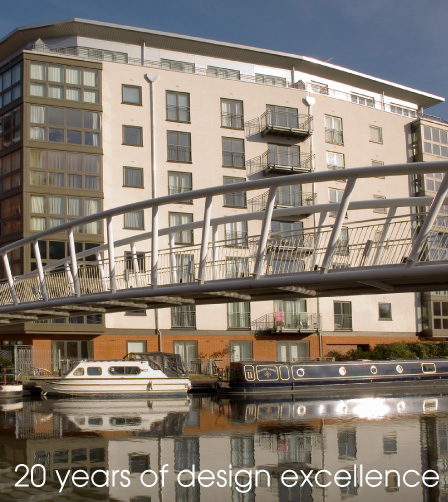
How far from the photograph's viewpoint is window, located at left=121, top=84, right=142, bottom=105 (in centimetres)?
4591

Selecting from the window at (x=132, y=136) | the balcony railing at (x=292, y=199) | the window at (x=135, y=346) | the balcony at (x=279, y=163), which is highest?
the window at (x=132, y=136)

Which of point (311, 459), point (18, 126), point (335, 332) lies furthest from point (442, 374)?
point (18, 126)

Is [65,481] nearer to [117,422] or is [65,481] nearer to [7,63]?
[117,422]

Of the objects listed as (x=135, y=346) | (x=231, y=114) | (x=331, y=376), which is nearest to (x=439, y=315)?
(x=331, y=376)

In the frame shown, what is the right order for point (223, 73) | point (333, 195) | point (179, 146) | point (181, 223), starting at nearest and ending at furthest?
point (181, 223)
point (179, 146)
point (223, 73)
point (333, 195)

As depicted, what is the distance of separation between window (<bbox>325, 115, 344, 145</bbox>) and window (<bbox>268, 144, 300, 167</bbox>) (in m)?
2.82

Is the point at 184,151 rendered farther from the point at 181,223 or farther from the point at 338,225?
the point at 338,225

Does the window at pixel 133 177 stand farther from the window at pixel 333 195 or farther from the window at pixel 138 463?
the window at pixel 138 463

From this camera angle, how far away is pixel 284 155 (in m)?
50.2

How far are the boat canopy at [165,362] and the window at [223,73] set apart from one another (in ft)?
66.5

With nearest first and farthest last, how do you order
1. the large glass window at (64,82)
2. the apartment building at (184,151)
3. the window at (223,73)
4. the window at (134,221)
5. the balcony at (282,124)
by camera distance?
the apartment building at (184,151)
the large glass window at (64,82)
the window at (134,221)
the balcony at (282,124)
the window at (223,73)

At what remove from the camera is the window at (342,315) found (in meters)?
50.5

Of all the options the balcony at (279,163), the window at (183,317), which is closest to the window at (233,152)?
the balcony at (279,163)

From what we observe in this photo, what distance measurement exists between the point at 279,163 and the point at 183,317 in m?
12.0
